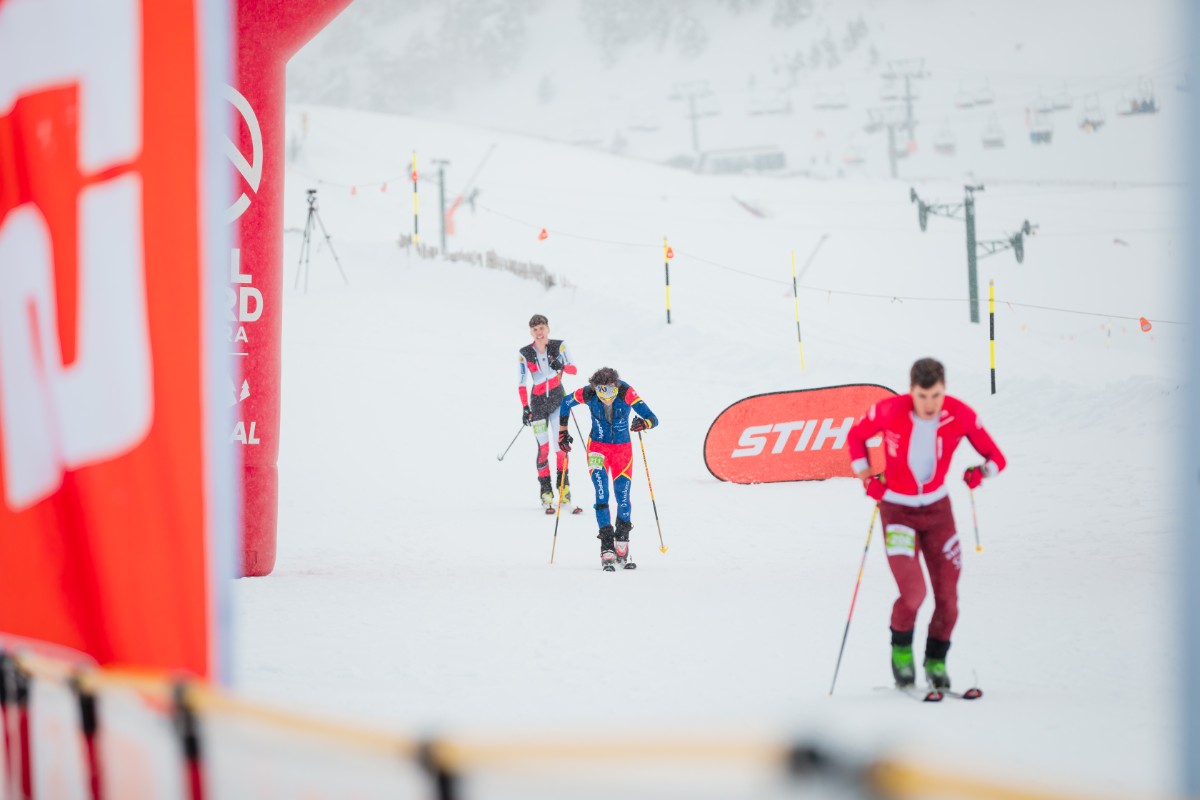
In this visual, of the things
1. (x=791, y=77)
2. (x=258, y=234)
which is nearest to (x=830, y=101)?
(x=791, y=77)

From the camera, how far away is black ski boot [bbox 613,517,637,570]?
7.45 meters

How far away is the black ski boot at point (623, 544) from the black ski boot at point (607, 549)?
5 cm

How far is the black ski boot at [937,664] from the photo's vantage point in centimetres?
477

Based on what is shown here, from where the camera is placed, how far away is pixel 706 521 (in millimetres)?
9188

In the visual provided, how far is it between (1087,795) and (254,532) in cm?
617

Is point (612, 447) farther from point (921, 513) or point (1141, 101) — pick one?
point (1141, 101)

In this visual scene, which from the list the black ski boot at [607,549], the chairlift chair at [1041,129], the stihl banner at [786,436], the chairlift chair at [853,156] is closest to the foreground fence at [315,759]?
the black ski boot at [607,549]

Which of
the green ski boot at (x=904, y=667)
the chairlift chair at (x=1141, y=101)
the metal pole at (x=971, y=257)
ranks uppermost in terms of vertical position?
the chairlift chair at (x=1141, y=101)

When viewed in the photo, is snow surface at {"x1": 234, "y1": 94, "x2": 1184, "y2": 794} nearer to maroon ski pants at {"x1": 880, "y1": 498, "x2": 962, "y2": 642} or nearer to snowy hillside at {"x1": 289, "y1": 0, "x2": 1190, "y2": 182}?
maroon ski pants at {"x1": 880, "y1": 498, "x2": 962, "y2": 642}

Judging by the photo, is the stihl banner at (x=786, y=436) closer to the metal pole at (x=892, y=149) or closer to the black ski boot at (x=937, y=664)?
the black ski boot at (x=937, y=664)

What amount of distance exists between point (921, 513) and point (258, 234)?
4065 mm

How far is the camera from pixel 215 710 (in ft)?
7.25

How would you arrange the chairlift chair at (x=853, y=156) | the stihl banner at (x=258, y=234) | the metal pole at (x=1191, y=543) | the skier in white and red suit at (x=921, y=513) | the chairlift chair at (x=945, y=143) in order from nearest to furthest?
the metal pole at (x=1191, y=543), the skier in white and red suit at (x=921, y=513), the stihl banner at (x=258, y=234), the chairlift chair at (x=945, y=143), the chairlift chair at (x=853, y=156)

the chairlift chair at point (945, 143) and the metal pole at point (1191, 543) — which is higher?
the chairlift chair at point (945, 143)
